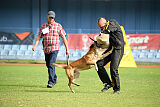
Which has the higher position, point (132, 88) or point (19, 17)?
point (19, 17)

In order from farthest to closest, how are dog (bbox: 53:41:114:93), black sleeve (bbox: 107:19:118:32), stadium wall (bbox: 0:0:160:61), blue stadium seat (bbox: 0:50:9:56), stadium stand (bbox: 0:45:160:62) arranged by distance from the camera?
1. stadium wall (bbox: 0:0:160:61)
2. blue stadium seat (bbox: 0:50:9:56)
3. stadium stand (bbox: 0:45:160:62)
4. dog (bbox: 53:41:114:93)
5. black sleeve (bbox: 107:19:118:32)

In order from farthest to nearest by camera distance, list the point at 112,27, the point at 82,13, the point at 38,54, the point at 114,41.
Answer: the point at 82,13, the point at 38,54, the point at 114,41, the point at 112,27

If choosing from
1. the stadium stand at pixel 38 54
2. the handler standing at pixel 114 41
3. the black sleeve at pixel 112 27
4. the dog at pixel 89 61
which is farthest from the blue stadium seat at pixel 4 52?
the black sleeve at pixel 112 27

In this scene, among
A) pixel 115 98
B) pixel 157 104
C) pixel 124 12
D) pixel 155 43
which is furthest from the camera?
pixel 124 12

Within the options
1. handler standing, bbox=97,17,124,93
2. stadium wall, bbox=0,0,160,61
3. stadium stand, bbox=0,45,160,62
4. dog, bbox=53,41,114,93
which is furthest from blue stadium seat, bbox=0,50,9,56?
handler standing, bbox=97,17,124,93

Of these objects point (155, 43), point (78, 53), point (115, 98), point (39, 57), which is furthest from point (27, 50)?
point (115, 98)

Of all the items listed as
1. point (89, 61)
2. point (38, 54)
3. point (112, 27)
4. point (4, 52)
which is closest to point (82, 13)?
point (38, 54)

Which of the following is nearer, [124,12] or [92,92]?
[92,92]

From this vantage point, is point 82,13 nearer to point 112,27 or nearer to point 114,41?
point 114,41

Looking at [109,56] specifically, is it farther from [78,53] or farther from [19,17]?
[19,17]

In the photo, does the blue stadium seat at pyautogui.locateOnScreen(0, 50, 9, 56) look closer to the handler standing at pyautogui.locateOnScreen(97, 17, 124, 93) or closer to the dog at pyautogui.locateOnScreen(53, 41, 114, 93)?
the dog at pyautogui.locateOnScreen(53, 41, 114, 93)

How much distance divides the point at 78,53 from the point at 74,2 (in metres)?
11.3

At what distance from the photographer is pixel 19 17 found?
96.3 ft

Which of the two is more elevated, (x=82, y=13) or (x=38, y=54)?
(x=82, y=13)
